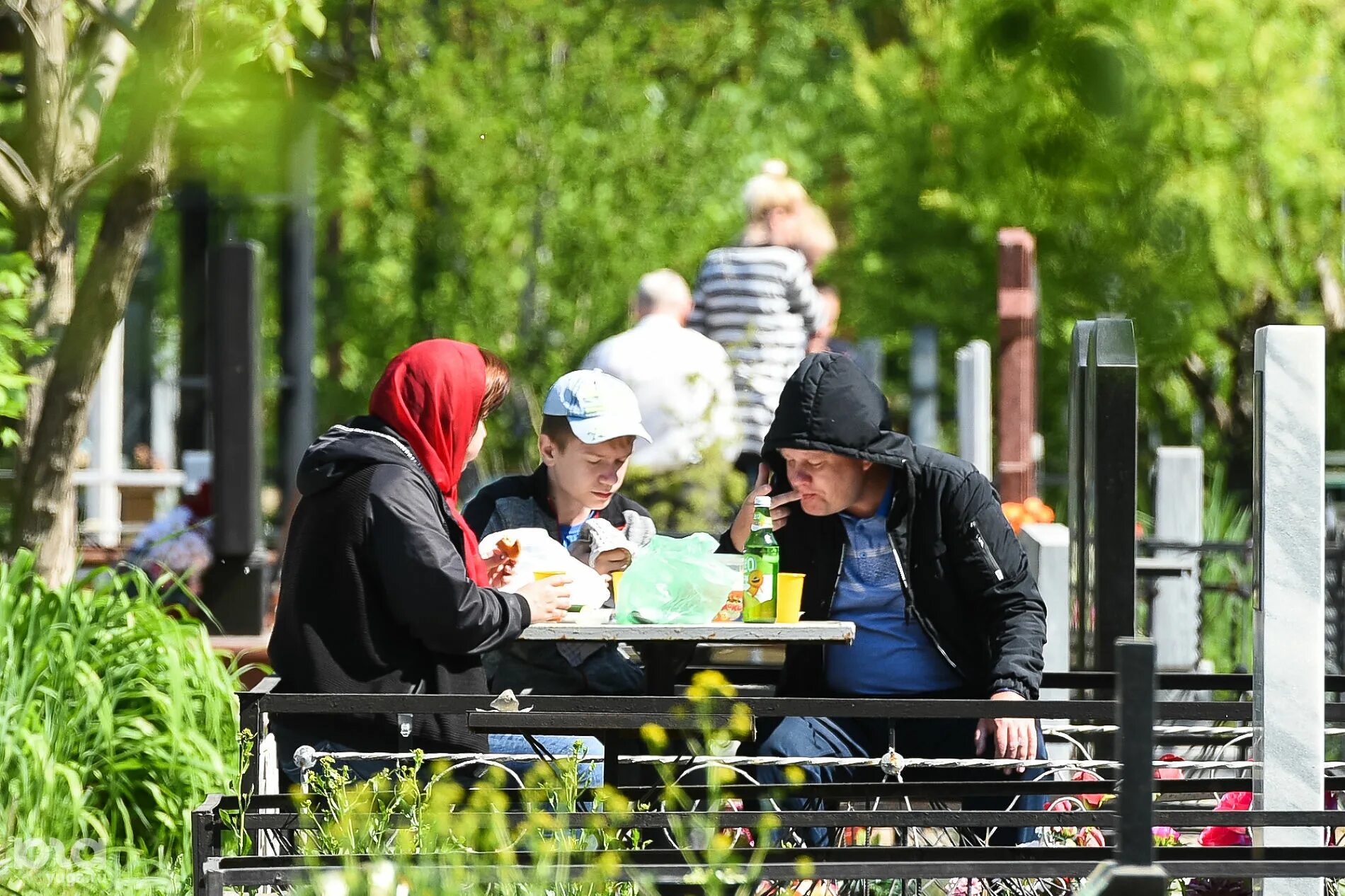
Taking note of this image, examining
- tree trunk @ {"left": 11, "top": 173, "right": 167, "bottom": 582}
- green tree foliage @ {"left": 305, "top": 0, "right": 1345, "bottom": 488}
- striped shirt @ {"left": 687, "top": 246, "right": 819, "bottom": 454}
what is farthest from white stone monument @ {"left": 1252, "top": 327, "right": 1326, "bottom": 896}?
green tree foliage @ {"left": 305, "top": 0, "right": 1345, "bottom": 488}

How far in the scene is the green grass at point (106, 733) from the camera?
14.6 ft

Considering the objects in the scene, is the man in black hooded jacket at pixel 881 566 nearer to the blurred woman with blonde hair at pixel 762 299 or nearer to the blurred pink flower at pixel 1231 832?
the blurred pink flower at pixel 1231 832

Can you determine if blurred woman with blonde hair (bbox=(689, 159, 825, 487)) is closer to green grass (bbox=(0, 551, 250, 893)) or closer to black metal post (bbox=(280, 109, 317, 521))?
black metal post (bbox=(280, 109, 317, 521))

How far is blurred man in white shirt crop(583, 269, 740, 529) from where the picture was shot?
7168 millimetres

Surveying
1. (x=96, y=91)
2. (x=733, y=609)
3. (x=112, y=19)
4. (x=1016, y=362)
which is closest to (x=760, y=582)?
(x=733, y=609)

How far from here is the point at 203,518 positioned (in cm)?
904

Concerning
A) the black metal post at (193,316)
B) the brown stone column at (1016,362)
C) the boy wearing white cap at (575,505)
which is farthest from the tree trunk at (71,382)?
the brown stone column at (1016,362)

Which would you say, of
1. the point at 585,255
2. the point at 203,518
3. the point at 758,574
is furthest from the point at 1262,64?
the point at 758,574

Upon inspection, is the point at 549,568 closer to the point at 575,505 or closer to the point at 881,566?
the point at 575,505

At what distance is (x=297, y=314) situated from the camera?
1027cm

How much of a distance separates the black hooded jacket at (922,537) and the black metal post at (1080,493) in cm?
79

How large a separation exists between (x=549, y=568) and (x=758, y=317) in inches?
146

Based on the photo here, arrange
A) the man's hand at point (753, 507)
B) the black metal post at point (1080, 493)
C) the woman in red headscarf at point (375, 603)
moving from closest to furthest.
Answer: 1. the woman in red headscarf at point (375, 603)
2. the man's hand at point (753, 507)
3. the black metal post at point (1080, 493)

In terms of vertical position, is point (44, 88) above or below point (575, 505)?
above
